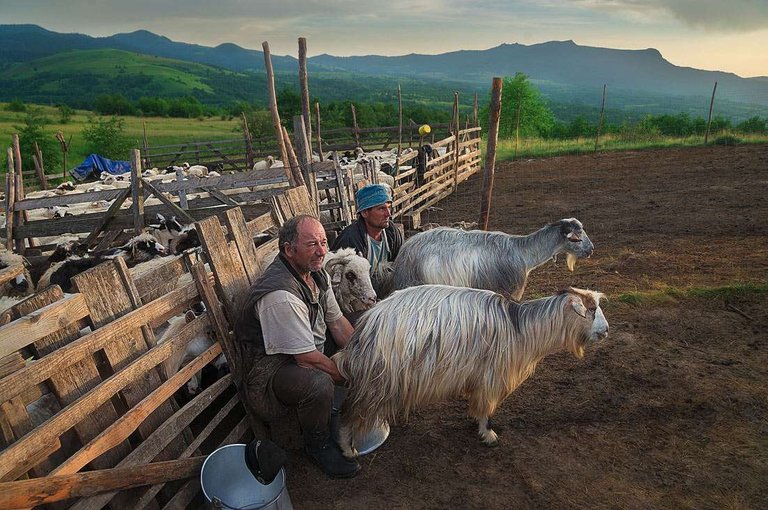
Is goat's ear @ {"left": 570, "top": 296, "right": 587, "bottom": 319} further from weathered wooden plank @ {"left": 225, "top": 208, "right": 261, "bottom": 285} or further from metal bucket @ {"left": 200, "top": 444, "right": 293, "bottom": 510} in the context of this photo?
weathered wooden plank @ {"left": 225, "top": 208, "right": 261, "bottom": 285}

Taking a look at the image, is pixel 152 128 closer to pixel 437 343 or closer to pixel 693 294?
pixel 693 294

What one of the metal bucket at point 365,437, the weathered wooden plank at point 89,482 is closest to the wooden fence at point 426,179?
the metal bucket at point 365,437

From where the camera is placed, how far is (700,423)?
3682 mm

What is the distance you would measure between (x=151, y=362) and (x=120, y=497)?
2.36ft

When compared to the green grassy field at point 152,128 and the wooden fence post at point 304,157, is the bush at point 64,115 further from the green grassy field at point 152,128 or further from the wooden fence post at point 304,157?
the wooden fence post at point 304,157

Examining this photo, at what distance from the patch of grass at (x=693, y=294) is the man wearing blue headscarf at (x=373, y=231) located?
9.86 feet

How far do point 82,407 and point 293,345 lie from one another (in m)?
1.15

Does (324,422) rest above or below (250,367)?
below

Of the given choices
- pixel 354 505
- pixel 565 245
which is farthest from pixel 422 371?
pixel 565 245

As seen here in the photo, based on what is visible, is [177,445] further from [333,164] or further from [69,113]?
[69,113]

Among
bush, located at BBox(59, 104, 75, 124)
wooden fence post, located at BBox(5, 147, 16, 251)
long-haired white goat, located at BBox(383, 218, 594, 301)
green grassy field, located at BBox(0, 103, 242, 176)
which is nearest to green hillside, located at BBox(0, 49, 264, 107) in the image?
green grassy field, located at BBox(0, 103, 242, 176)

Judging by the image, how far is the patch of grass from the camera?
568cm

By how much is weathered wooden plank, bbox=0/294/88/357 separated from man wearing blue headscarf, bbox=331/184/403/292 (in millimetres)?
2479

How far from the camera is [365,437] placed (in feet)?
11.7
